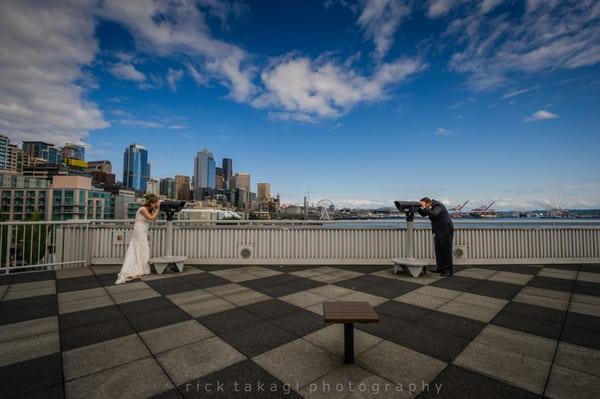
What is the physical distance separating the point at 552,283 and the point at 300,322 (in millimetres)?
6212

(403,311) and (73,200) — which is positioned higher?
(73,200)

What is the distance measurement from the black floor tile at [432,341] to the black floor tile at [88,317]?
4.22 meters

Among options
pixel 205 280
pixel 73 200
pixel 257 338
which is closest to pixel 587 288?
pixel 257 338

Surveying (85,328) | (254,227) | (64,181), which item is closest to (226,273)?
(254,227)

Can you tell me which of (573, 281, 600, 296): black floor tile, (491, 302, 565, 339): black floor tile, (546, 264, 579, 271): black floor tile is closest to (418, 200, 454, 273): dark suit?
(491, 302, 565, 339): black floor tile

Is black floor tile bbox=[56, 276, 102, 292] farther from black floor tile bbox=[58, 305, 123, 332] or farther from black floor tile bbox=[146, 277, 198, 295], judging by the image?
black floor tile bbox=[58, 305, 123, 332]

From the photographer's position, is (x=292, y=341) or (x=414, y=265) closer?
(x=292, y=341)

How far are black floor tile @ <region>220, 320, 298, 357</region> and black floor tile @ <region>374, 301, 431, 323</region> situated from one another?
1740 mm

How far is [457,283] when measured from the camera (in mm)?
6219

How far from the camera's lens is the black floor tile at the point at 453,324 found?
3.65 meters

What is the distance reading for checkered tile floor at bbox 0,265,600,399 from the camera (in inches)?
100

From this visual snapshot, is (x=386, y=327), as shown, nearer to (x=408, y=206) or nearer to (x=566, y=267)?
(x=408, y=206)

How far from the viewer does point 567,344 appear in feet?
10.9

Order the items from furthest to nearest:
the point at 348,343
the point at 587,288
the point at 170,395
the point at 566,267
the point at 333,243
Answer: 1. the point at 333,243
2. the point at 566,267
3. the point at 587,288
4. the point at 348,343
5. the point at 170,395
